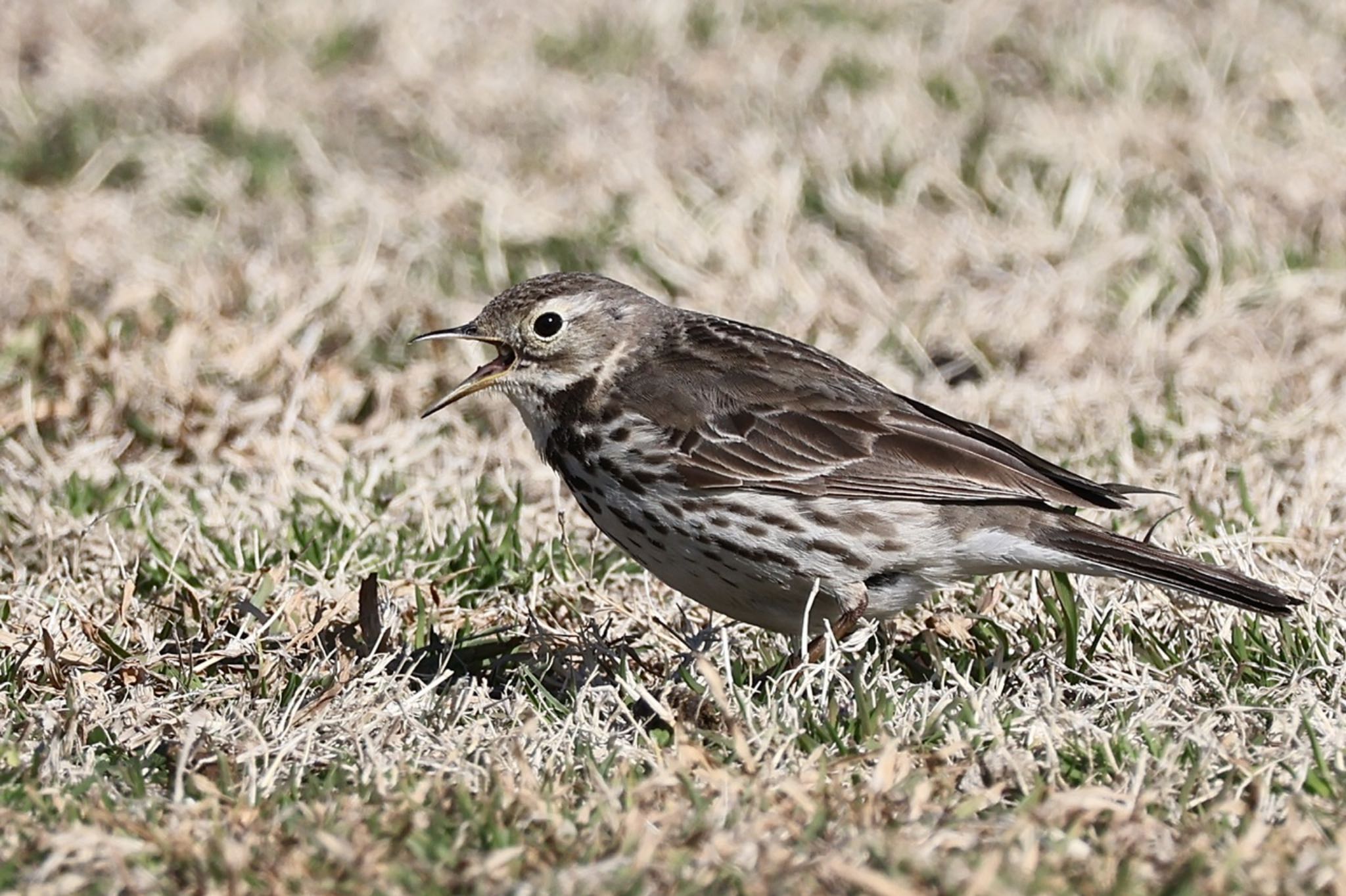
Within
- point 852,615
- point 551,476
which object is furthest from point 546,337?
point 551,476

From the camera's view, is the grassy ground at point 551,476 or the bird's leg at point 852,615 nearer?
the grassy ground at point 551,476

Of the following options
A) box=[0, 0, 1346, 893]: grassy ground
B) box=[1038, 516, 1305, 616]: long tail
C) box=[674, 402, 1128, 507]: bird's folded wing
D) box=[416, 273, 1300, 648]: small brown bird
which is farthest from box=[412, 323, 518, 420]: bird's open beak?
box=[1038, 516, 1305, 616]: long tail

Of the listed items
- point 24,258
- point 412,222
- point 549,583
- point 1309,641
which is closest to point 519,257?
point 412,222

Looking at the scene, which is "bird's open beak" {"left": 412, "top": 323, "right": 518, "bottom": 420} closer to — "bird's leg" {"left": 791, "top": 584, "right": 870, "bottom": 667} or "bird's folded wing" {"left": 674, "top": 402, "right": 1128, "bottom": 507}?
"bird's folded wing" {"left": 674, "top": 402, "right": 1128, "bottom": 507}

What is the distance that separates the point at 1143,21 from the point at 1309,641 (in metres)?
7.35

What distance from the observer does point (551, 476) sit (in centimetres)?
762

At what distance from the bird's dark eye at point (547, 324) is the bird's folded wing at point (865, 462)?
61 cm

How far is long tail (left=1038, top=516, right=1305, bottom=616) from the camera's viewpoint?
523 cm

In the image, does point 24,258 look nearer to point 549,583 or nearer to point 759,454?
point 549,583

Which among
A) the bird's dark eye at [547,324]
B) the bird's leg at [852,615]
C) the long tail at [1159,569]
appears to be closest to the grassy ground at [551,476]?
the bird's leg at [852,615]

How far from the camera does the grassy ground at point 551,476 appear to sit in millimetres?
4457

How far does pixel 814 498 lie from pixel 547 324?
40.3 inches

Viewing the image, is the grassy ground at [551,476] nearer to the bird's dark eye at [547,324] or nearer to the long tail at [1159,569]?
the long tail at [1159,569]

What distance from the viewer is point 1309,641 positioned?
557 centimetres
